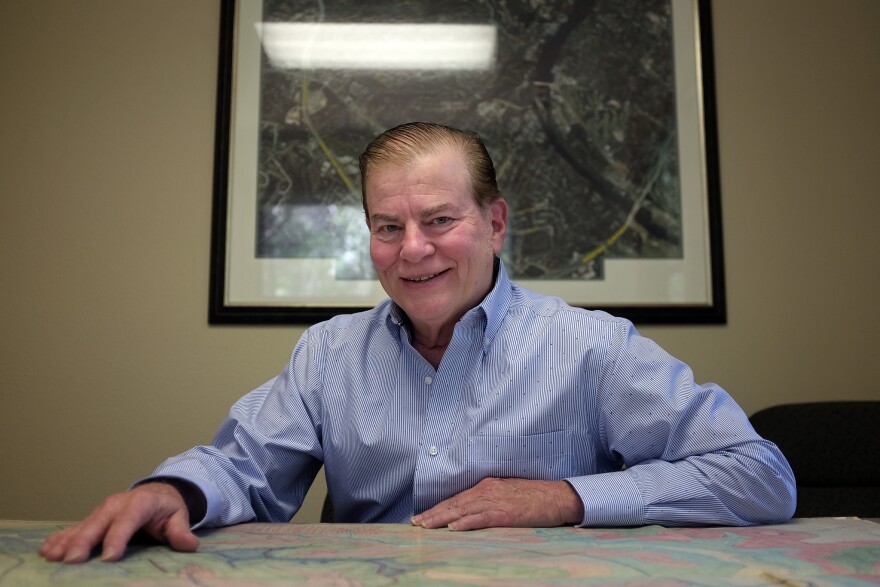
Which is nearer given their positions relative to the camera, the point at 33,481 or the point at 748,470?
the point at 748,470

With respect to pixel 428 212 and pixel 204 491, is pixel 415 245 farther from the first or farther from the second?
pixel 204 491

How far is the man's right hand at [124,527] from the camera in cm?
86

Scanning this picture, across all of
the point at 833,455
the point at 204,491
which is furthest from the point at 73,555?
the point at 833,455

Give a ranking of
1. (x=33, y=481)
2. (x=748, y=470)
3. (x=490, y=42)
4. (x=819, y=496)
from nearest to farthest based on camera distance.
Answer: (x=748, y=470)
(x=819, y=496)
(x=33, y=481)
(x=490, y=42)

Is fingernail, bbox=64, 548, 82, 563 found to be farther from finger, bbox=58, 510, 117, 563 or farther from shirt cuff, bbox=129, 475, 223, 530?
shirt cuff, bbox=129, 475, 223, 530

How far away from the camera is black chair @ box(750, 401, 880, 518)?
5.96 feet

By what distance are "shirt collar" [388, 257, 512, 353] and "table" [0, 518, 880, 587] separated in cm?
43

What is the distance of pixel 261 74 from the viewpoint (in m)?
2.31

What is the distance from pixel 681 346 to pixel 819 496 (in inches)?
22.2

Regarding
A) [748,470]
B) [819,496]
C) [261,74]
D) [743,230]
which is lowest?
[819,496]

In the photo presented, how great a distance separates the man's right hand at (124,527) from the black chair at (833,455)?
148 centimetres

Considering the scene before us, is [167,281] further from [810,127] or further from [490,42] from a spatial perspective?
[810,127]

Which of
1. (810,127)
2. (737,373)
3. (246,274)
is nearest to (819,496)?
(737,373)

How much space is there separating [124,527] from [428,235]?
2.31ft
